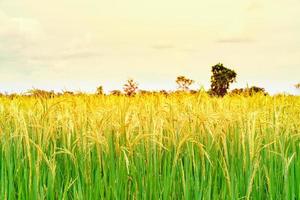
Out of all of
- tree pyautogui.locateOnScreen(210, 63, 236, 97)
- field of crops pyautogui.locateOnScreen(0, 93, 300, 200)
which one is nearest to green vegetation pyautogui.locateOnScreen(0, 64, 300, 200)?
field of crops pyautogui.locateOnScreen(0, 93, 300, 200)

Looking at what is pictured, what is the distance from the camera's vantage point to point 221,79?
16.4m

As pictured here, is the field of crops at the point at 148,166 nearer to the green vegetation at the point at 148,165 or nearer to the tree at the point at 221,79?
the green vegetation at the point at 148,165

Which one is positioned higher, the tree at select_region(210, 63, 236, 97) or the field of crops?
the tree at select_region(210, 63, 236, 97)

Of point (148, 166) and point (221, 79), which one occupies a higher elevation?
point (221, 79)

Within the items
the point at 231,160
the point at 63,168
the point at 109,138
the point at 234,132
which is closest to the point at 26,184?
the point at 63,168

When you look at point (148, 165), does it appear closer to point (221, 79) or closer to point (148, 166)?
point (148, 166)

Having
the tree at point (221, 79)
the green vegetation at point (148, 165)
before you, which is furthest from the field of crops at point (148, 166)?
the tree at point (221, 79)

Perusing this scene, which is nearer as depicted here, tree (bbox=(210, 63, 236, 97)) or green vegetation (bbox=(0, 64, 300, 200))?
green vegetation (bbox=(0, 64, 300, 200))

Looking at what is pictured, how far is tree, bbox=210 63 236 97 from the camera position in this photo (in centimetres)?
1630

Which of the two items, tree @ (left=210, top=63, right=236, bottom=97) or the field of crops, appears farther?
tree @ (left=210, top=63, right=236, bottom=97)

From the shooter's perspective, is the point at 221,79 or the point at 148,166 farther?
the point at 221,79

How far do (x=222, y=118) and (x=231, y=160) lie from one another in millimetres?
323

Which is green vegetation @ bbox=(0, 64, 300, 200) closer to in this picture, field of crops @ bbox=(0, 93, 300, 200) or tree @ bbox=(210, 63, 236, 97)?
field of crops @ bbox=(0, 93, 300, 200)

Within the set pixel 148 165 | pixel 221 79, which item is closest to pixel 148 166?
pixel 148 165
